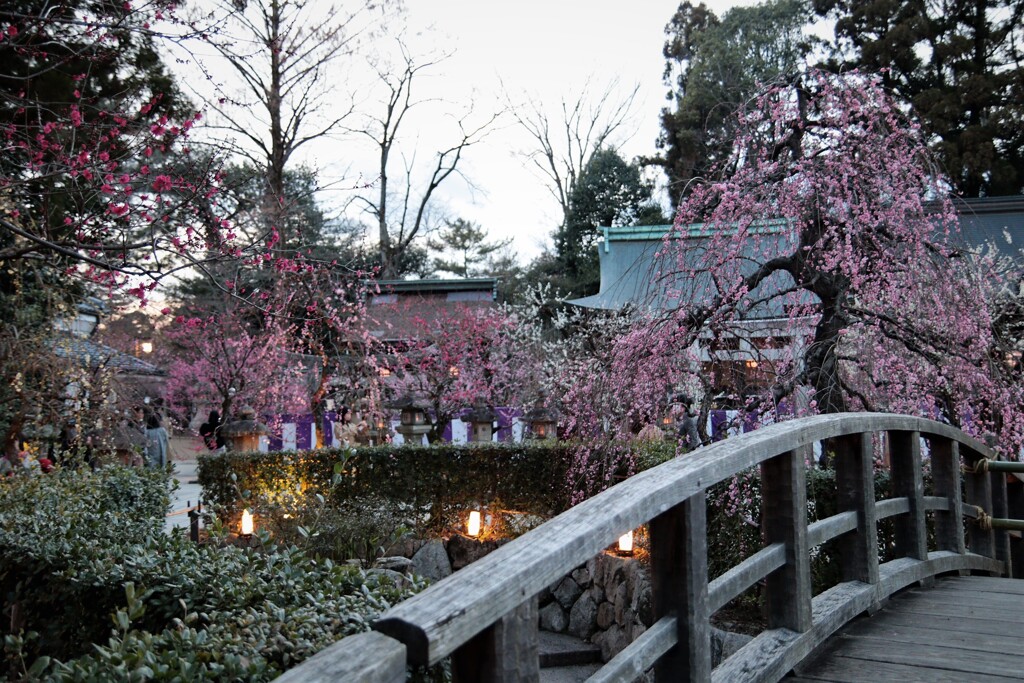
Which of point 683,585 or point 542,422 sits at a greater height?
point 683,585

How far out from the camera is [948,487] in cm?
378

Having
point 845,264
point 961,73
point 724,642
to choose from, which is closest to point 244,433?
point 724,642

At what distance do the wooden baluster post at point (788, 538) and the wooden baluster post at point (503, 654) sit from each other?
129cm

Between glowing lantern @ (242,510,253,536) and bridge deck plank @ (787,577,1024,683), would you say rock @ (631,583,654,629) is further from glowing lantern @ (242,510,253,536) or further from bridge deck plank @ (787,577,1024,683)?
glowing lantern @ (242,510,253,536)

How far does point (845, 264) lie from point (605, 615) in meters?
4.11

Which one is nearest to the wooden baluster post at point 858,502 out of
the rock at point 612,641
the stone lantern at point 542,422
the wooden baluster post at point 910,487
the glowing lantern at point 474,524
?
the wooden baluster post at point 910,487

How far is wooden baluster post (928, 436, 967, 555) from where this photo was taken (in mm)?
3770

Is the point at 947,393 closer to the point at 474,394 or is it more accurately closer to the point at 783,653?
the point at 783,653

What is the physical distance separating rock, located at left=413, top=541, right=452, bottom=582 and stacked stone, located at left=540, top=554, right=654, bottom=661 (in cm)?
112

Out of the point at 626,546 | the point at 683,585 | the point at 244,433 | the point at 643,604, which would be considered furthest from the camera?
the point at 244,433

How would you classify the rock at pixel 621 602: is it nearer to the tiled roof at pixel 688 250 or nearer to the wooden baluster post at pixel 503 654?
the tiled roof at pixel 688 250

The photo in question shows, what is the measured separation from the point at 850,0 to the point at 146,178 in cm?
1899

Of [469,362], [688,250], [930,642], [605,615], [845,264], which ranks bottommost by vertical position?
[605,615]

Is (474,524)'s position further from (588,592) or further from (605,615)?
(605,615)
